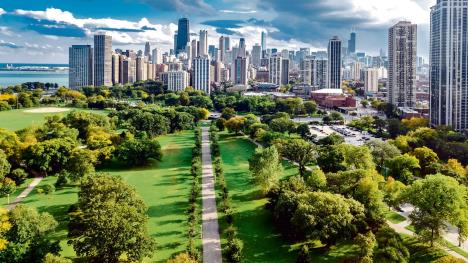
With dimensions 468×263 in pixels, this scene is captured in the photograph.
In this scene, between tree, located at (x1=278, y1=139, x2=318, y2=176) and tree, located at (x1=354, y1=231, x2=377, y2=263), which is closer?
tree, located at (x1=354, y1=231, x2=377, y2=263)

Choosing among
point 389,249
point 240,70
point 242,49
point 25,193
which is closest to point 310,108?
point 240,70

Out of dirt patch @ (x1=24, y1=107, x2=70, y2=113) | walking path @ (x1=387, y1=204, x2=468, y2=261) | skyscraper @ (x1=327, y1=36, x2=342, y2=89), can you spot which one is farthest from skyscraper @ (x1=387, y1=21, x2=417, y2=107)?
dirt patch @ (x1=24, y1=107, x2=70, y2=113)

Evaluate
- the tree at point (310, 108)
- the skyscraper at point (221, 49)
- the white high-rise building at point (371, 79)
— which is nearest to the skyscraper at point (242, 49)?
the skyscraper at point (221, 49)

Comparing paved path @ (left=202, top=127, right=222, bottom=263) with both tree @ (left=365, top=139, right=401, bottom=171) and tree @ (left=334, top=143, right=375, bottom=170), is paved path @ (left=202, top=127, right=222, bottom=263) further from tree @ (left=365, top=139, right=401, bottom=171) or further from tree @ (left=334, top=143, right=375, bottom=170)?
tree @ (left=365, top=139, right=401, bottom=171)

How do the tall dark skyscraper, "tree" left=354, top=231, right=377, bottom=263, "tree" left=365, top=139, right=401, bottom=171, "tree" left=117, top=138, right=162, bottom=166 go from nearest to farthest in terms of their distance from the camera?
1. "tree" left=354, top=231, right=377, bottom=263
2. "tree" left=365, top=139, right=401, bottom=171
3. "tree" left=117, top=138, right=162, bottom=166
4. the tall dark skyscraper

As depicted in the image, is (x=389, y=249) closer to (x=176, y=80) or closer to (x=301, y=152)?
(x=301, y=152)

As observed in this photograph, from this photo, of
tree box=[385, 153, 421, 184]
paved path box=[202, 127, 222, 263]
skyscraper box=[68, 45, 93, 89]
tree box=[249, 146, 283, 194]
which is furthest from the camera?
skyscraper box=[68, 45, 93, 89]

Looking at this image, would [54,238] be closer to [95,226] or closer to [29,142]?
[95,226]
